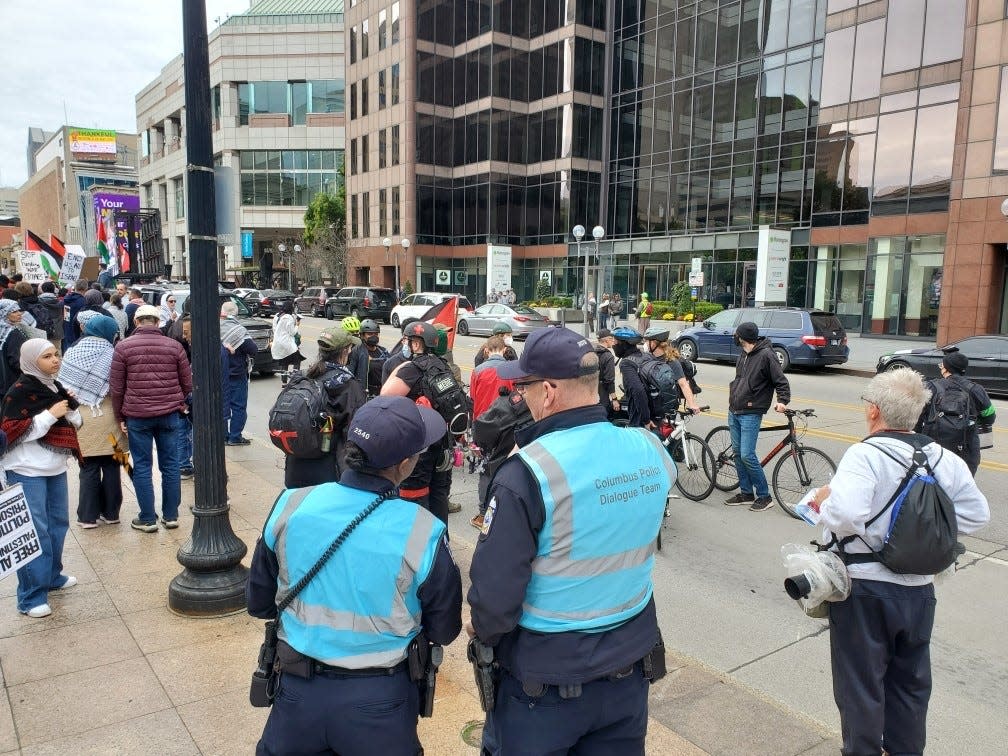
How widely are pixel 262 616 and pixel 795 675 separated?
3.16 meters

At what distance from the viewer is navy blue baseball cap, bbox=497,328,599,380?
230 cm

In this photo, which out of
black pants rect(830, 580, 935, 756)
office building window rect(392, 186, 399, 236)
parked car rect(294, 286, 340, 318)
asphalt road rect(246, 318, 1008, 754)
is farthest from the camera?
office building window rect(392, 186, 399, 236)

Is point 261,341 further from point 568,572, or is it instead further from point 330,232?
point 330,232

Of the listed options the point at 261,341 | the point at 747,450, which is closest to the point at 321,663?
the point at 747,450

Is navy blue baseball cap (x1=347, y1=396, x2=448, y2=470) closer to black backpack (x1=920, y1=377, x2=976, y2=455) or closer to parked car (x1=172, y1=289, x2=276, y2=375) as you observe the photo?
black backpack (x1=920, y1=377, x2=976, y2=455)

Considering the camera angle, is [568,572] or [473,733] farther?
[473,733]

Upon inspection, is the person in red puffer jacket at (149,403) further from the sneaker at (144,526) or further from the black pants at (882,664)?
the black pants at (882,664)

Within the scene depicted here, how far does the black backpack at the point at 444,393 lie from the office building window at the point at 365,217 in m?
50.0

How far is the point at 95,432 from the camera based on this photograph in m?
5.95

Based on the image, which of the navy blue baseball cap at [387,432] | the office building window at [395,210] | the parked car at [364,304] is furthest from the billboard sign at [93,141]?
the navy blue baseball cap at [387,432]

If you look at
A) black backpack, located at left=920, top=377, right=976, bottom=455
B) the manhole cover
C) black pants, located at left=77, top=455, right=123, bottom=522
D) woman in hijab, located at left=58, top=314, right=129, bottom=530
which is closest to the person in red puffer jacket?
woman in hijab, located at left=58, top=314, right=129, bottom=530

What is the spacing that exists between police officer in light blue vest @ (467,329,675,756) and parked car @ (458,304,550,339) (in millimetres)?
24405

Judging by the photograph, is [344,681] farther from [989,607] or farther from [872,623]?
[989,607]

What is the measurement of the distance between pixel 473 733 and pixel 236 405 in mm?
7104
